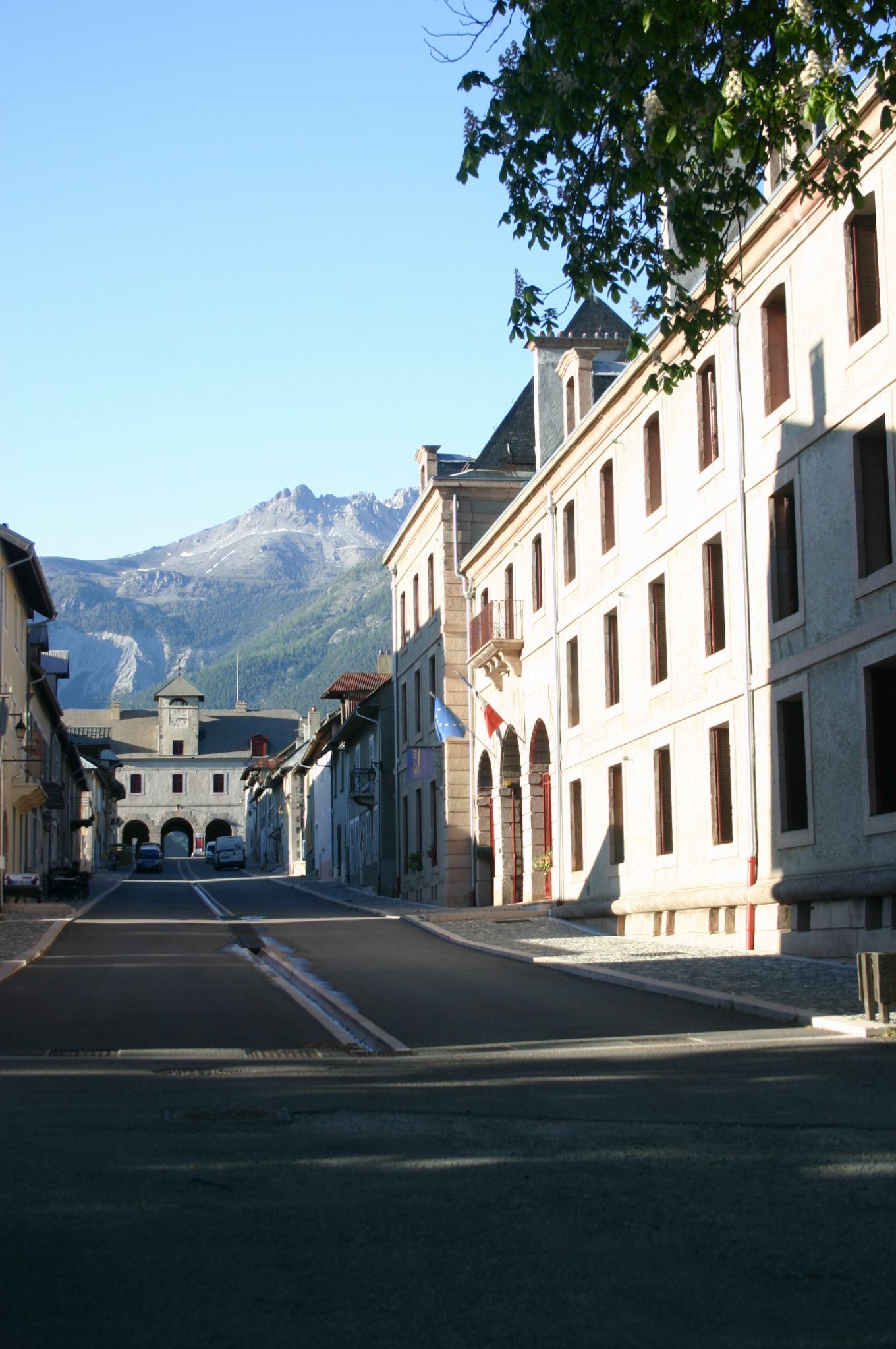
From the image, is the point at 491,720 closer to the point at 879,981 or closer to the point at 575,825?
the point at 575,825

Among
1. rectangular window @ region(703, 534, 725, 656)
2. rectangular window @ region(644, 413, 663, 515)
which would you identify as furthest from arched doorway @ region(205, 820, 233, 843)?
rectangular window @ region(703, 534, 725, 656)

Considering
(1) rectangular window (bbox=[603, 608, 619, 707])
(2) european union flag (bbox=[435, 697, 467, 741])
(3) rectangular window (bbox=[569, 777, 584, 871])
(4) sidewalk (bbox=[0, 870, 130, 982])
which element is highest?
(1) rectangular window (bbox=[603, 608, 619, 707])

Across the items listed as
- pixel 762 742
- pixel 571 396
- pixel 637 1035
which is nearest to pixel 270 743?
pixel 571 396

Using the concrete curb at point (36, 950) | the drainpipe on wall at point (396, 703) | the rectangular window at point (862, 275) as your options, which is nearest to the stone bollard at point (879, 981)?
the rectangular window at point (862, 275)

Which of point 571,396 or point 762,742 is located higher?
point 571,396

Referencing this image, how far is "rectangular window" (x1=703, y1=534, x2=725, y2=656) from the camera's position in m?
23.9

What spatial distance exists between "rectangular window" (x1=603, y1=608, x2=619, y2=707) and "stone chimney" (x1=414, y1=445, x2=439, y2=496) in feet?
51.5

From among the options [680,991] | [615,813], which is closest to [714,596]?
[615,813]

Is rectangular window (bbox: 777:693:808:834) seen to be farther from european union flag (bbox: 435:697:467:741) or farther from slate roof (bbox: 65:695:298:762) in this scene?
slate roof (bbox: 65:695:298:762)

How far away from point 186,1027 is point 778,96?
9.01 m

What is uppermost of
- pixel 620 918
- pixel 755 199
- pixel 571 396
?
pixel 571 396

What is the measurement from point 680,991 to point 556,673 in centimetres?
1728

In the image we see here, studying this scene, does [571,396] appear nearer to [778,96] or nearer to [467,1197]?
[778,96]

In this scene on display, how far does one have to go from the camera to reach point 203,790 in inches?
5103
